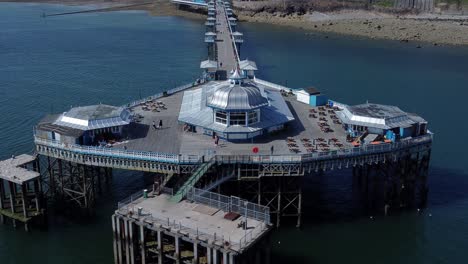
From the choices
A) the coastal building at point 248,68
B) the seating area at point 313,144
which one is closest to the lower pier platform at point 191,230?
the seating area at point 313,144

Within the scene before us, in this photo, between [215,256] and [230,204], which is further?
[230,204]

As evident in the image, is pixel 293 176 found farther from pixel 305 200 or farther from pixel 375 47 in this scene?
pixel 375 47

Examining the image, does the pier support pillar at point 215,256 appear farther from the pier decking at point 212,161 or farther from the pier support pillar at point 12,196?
the pier support pillar at point 12,196

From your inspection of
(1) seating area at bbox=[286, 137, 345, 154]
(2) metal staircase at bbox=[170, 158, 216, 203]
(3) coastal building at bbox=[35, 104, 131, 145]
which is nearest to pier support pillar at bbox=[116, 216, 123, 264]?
(2) metal staircase at bbox=[170, 158, 216, 203]

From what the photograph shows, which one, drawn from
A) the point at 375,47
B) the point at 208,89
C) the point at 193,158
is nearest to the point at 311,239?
the point at 193,158

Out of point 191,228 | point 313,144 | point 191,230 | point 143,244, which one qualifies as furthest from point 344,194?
point 143,244

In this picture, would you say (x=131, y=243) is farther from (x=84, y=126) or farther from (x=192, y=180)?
(x=84, y=126)
